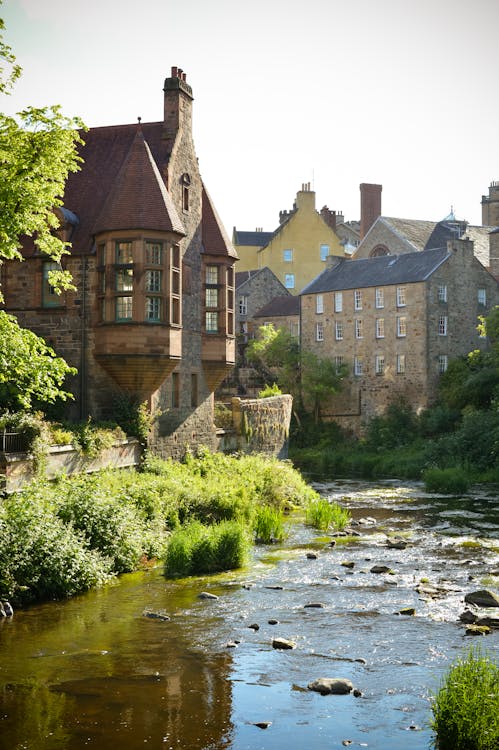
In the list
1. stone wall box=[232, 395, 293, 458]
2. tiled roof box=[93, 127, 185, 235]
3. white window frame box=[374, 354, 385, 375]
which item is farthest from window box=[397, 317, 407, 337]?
tiled roof box=[93, 127, 185, 235]

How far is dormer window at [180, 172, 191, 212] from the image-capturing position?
1117 inches

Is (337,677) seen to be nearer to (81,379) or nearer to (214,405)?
(81,379)

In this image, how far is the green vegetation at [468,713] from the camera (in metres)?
9.24

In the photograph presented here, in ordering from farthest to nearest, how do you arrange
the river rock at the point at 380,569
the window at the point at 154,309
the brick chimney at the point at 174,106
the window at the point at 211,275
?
the window at the point at 211,275 → the brick chimney at the point at 174,106 → the window at the point at 154,309 → the river rock at the point at 380,569

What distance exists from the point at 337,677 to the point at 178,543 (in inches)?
272

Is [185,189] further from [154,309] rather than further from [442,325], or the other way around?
[442,325]

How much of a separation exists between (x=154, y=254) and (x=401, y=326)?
99.5 feet

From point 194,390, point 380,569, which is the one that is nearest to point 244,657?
point 380,569

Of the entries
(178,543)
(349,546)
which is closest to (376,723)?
(178,543)

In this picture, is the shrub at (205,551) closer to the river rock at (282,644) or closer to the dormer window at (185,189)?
the river rock at (282,644)

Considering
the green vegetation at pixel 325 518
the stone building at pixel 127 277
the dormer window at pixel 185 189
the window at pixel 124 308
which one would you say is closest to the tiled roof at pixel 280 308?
the dormer window at pixel 185 189

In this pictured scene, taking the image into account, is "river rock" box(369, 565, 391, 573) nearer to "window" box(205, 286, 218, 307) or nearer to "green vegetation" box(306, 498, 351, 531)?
"green vegetation" box(306, 498, 351, 531)

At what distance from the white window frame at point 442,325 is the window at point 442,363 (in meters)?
1.30

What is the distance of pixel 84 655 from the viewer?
42.7 feet
